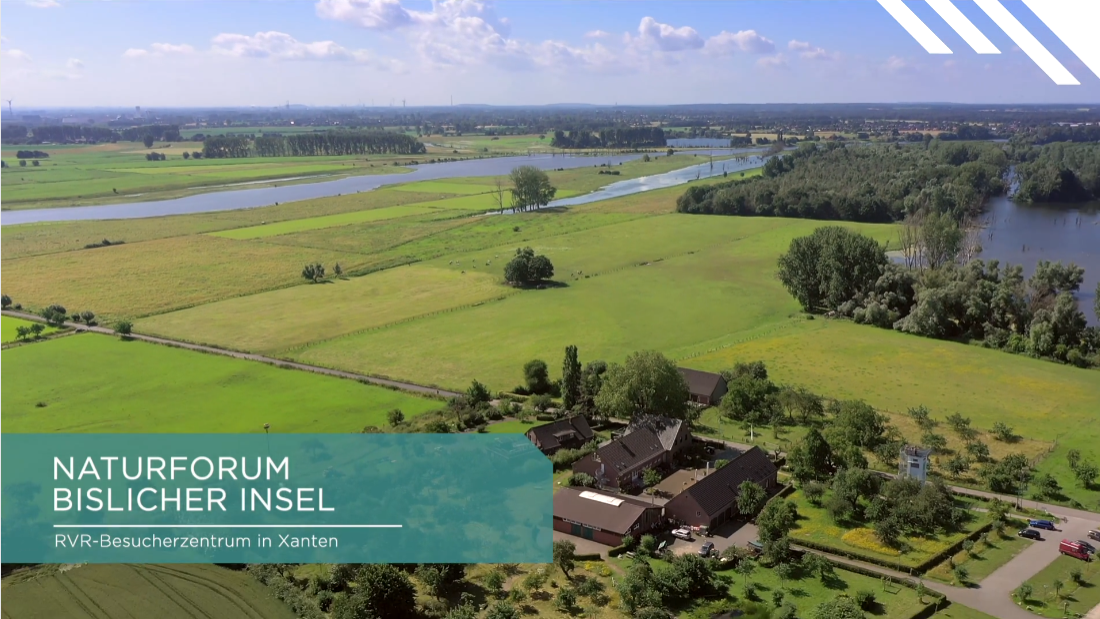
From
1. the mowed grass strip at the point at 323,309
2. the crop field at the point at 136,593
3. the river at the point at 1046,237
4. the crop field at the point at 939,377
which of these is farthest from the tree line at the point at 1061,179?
the crop field at the point at 136,593

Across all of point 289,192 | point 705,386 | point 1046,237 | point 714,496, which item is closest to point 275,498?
point 714,496

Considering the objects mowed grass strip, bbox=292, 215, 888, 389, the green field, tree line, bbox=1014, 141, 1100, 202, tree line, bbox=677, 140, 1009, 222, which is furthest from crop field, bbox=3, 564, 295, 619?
tree line, bbox=1014, 141, 1100, 202

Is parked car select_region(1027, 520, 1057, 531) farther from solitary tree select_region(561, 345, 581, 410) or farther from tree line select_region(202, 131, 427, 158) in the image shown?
tree line select_region(202, 131, 427, 158)

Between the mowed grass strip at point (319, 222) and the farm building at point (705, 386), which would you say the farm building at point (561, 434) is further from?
the mowed grass strip at point (319, 222)

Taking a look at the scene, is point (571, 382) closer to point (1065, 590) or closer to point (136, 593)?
point (136, 593)

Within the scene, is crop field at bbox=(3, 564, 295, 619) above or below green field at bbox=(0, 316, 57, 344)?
below

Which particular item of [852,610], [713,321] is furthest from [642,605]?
[713,321]

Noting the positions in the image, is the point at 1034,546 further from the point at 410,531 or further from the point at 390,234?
the point at 390,234
